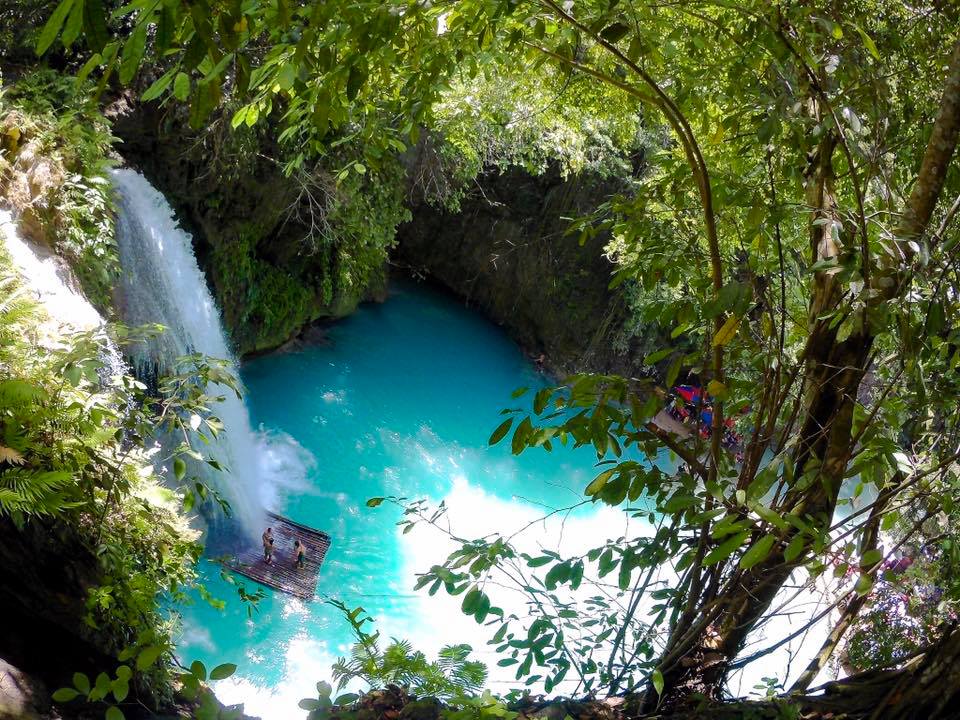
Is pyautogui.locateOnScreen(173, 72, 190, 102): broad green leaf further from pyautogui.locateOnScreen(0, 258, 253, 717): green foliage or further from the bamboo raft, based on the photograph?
the bamboo raft

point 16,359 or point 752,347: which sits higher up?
point 752,347

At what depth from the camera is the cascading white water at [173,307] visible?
6.44 meters

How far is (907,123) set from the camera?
228 cm

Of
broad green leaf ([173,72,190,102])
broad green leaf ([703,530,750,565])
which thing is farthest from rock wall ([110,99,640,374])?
broad green leaf ([173,72,190,102])

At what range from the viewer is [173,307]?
705 cm

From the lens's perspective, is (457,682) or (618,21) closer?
(618,21)

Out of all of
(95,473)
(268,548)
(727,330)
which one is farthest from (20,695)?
(268,548)

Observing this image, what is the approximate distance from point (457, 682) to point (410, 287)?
11.2 m

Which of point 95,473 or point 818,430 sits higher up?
point 818,430

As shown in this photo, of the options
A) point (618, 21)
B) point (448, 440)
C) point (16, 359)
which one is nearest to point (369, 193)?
point (448, 440)

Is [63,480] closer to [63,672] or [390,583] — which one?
[63,672]

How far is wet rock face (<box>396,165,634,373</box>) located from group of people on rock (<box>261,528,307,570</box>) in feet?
19.2

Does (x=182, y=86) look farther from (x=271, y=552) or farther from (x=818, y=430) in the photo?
(x=271, y=552)

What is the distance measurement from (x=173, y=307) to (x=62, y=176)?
1762 millimetres
